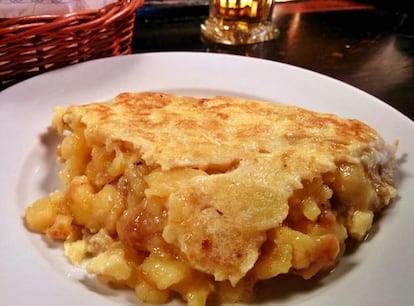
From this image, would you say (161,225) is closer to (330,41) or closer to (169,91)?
(169,91)

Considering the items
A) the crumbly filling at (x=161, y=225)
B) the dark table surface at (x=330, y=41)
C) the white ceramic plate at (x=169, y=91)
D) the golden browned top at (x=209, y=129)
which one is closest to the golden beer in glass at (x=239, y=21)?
the dark table surface at (x=330, y=41)

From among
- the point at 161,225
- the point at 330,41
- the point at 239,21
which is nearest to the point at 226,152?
the point at 161,225

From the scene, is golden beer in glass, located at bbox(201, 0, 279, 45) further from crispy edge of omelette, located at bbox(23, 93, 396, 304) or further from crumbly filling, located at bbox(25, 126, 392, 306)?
crumbly filling, located at bbox(25, 126, 392, 306)

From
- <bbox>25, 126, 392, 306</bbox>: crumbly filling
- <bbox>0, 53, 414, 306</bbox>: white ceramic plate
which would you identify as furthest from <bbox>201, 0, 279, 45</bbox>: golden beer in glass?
<bbox>25, 126, 392, 306</bbox>: crumbly filling

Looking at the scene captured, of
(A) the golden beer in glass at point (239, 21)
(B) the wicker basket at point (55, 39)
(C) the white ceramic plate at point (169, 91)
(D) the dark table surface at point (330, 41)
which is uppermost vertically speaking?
(B) the wicker basket at point (55, 39)

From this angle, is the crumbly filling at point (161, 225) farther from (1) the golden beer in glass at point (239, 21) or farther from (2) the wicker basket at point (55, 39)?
(1) the golden beer in glass at point (239, 21)
